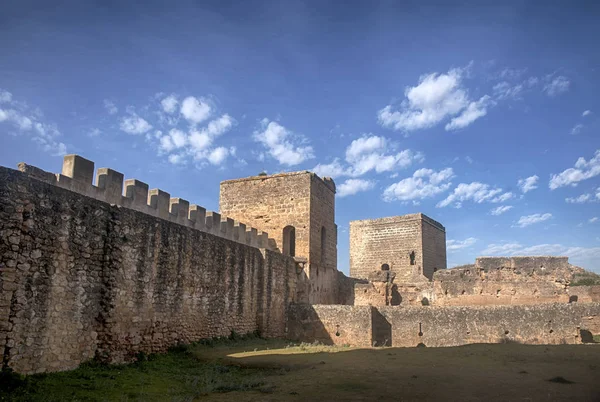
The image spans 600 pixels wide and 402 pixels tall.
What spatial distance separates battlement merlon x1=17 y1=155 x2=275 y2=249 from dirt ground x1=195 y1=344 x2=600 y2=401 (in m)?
4.06

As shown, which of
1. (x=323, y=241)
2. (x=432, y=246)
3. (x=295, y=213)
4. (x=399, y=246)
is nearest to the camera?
(x=295, y=213)

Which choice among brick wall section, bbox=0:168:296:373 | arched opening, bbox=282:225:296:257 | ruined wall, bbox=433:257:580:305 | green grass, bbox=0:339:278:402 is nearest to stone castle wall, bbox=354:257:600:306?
ruined wall, bbox=433:257:580:305

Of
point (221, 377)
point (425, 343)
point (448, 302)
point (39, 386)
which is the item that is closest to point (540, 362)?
point (425, 343)

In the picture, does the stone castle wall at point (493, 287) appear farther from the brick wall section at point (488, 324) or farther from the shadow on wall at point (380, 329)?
the brick wall section at point (488, 324)

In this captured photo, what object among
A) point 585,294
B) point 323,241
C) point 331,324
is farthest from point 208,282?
point 585,294

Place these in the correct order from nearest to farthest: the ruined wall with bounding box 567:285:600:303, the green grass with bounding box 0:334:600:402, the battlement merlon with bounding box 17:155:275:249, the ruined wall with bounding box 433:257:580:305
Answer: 1. the green grass with bounding box 0:334:600:402
2. the battlement merlon with bounding box 17:155:275:249
3. the ruined wall with bounding box 433:257:580:305
4. the ruined wall with bounding box 567:285:600:303

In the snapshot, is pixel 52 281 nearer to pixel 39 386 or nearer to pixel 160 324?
pixel 39 386

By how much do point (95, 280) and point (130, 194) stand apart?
3597mm

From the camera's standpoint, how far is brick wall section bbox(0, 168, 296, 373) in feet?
24.5

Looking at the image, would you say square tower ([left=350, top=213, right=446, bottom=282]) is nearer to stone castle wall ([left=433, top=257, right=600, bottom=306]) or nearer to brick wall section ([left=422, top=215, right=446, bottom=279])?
brick wall section ([left=422, top=215, right=446, bottom=279])

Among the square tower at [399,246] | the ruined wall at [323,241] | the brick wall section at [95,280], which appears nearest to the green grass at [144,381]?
the brick wall section at [95,280]

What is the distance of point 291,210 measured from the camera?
19891 millimetres

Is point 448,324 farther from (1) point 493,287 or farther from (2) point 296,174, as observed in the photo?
(2) point 296,174

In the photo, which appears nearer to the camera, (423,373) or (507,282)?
(423,373)
